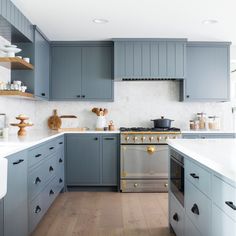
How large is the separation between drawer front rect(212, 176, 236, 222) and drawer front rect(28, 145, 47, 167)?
1.66m

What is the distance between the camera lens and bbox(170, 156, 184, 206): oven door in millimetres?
2380

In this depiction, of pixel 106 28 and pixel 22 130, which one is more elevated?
pixel 106 28

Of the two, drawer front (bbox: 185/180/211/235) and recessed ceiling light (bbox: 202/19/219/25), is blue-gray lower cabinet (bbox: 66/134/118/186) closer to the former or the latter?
recessed ceiling light (bbox: 202/19/219/25)

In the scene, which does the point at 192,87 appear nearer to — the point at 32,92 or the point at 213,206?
the point at 32,92

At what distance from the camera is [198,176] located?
6.22 ft

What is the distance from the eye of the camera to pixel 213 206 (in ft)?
5.29

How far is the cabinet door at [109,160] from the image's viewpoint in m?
4.44

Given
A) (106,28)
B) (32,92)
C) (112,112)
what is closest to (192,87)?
(112,112)

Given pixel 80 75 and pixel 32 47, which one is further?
pixel 80 75

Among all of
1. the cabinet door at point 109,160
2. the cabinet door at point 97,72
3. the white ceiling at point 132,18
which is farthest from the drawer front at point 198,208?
the cabinet door at point 97,72

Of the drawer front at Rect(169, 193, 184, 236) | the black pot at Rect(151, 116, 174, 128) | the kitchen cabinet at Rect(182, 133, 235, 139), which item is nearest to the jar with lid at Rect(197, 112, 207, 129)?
the kitchen cabinet at Rect(182, 133, 235, 139)

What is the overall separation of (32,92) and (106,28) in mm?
1294

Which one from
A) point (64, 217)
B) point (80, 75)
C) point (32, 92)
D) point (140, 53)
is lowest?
point (64, 217)

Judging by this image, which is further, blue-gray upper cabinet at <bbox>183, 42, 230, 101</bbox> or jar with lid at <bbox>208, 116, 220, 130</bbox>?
jar with lid at <bbox>208, 116, 220, 130</bbox>
